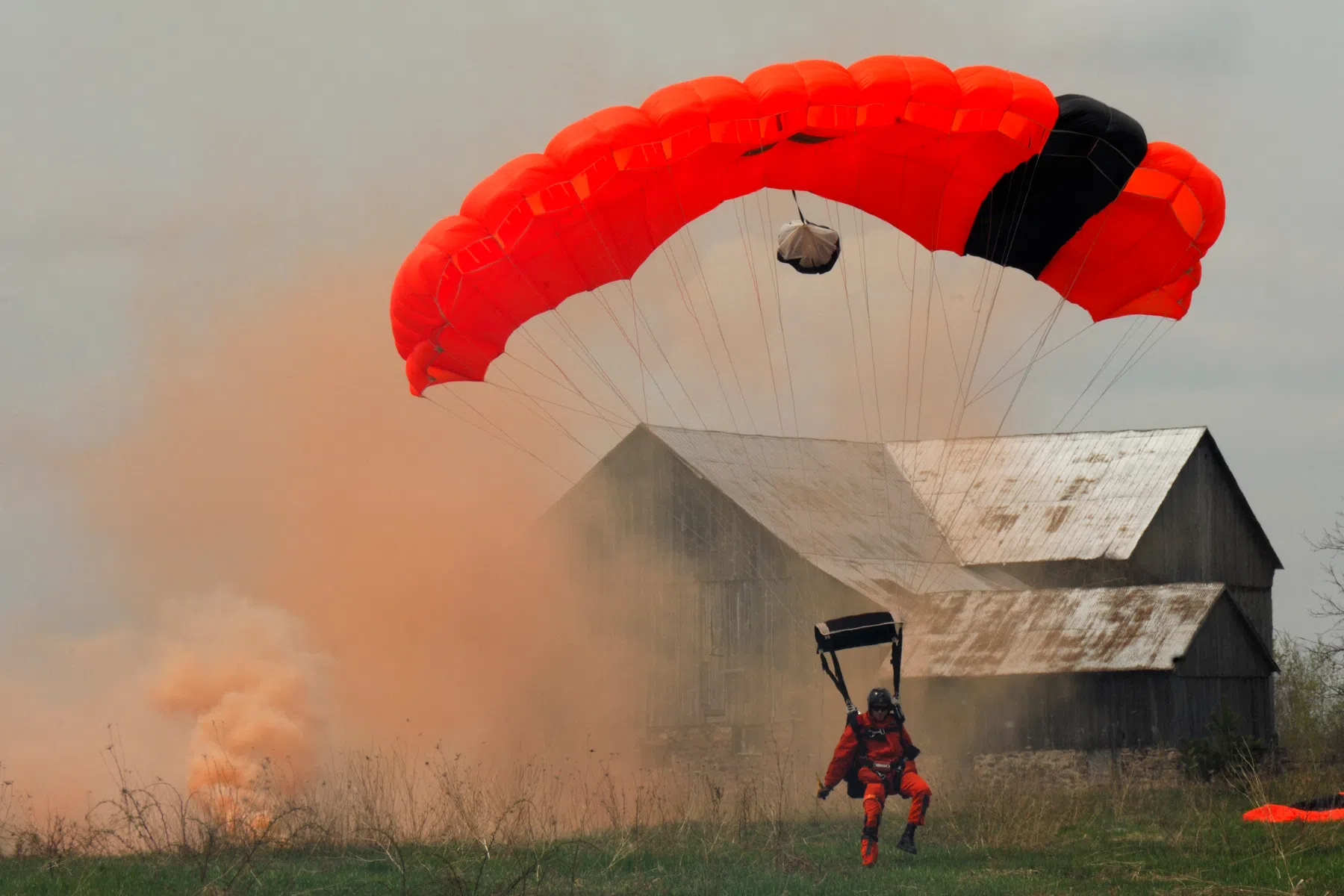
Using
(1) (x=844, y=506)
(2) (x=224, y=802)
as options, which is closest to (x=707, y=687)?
(1) (x=844, y=506)

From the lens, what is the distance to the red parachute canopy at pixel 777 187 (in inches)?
605

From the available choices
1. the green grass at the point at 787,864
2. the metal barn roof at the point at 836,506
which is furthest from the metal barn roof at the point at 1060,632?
the green grass at the point at 787,864

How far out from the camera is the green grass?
502 inches

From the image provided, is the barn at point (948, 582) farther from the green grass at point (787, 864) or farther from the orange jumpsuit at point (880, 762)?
the orange jumpsuit at point (880, 762)

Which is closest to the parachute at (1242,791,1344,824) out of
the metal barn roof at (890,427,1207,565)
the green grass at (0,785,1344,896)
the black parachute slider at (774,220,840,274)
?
the green grass at (0,785,1344,896)

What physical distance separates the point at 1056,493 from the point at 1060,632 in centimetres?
762

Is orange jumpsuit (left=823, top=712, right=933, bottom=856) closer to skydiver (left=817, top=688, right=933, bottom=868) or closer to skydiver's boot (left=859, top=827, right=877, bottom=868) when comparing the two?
skydiver (left=817, top=688, right=933, bottom=868)

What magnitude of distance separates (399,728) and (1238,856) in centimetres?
1903

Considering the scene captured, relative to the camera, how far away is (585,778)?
30078mm

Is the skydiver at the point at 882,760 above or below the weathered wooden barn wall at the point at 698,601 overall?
below

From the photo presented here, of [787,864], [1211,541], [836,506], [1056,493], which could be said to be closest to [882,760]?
[787,864]

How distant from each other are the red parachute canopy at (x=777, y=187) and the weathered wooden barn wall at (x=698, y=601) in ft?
41.4

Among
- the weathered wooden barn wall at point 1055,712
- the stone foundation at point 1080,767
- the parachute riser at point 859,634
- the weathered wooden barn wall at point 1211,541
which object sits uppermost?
the weathered wooden barn wall at point 1211,541

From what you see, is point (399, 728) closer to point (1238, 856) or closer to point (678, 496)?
point (678, 496)
